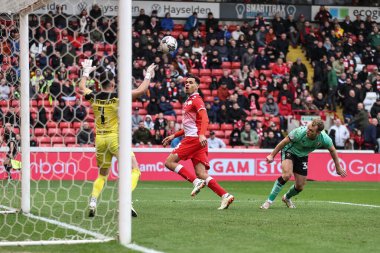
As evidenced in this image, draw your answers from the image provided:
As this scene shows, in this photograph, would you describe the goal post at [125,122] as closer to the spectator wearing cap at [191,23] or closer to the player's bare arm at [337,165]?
the player's bare arm at [337,165]

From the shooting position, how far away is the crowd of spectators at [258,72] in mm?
28864

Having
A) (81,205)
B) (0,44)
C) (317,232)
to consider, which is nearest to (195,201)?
(81,205)

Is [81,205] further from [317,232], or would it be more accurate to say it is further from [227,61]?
[227,61]

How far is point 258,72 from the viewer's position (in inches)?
1294

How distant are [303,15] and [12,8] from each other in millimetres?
25420

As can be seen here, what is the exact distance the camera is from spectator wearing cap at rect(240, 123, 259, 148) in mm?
28359

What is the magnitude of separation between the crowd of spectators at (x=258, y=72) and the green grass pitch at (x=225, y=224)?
34.6 feet

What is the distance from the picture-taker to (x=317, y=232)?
33.9 ft

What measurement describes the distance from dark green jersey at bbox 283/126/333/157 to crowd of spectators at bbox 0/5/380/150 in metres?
11.5

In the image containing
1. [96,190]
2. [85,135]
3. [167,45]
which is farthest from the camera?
[85,135]

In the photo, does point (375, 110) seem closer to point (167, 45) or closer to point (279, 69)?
point (279, 69)

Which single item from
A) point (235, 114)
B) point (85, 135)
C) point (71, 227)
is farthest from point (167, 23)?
point (71, 227)

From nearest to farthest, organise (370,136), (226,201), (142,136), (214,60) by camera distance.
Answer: (226,201), (142,136), (370,136), (214,60)

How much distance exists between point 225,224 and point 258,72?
22.1 metres
